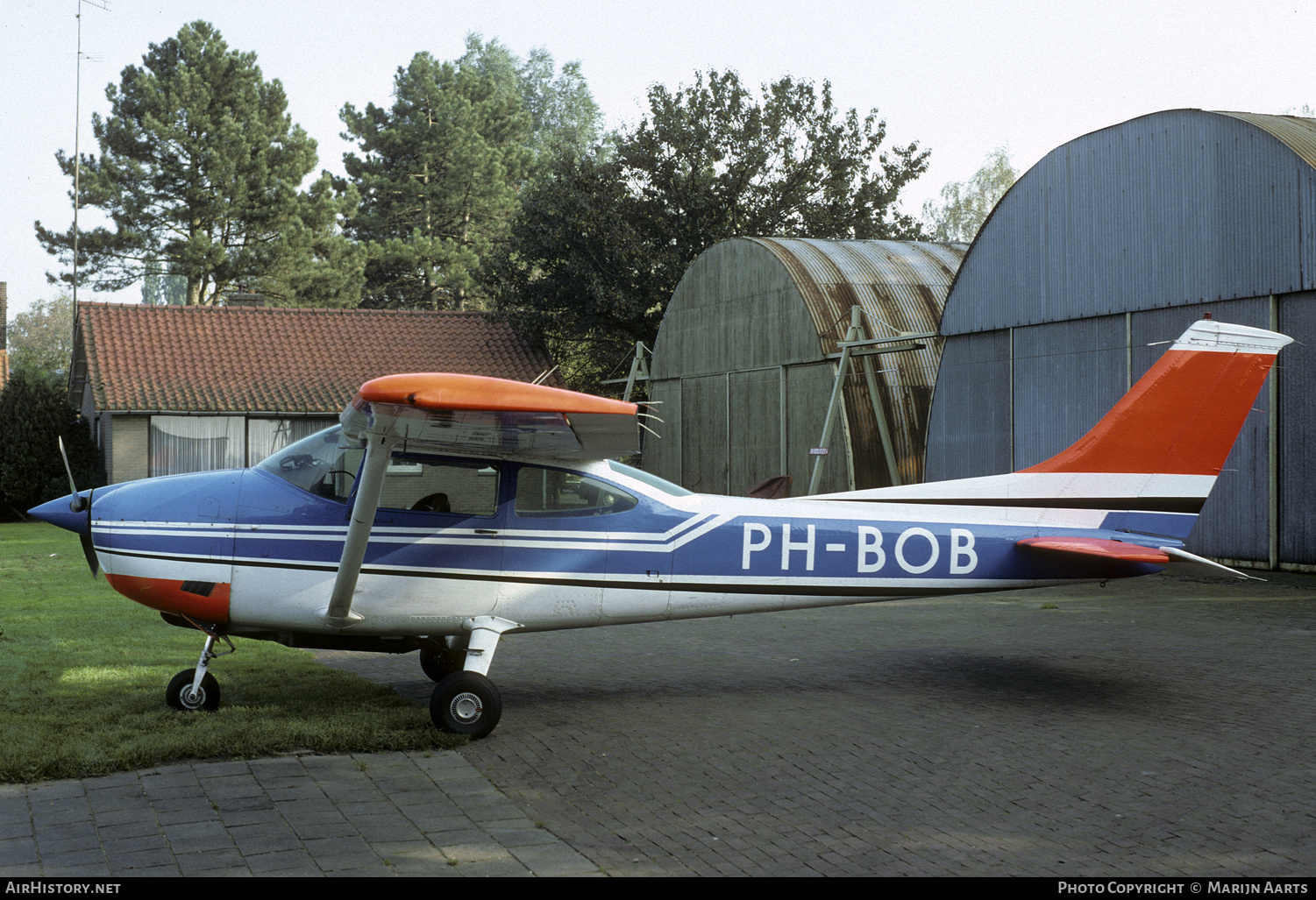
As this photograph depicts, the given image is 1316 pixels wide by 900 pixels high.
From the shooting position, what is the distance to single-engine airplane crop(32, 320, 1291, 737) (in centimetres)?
666

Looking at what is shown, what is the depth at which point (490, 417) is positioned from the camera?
19.6 ft

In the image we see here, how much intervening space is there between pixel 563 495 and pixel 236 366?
25151 millimetres

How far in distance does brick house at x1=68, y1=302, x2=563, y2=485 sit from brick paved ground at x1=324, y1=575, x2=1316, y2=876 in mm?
20121

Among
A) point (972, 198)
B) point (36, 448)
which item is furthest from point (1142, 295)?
point (972, 198)

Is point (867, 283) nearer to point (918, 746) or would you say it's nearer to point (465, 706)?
point (918, 746)

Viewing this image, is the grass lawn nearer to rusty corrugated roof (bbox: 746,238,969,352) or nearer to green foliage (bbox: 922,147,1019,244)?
rusty corrugated roof (bbox: 746,238,969,352)

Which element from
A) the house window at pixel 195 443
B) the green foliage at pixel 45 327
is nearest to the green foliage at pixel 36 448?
the house window at pixel 195 443

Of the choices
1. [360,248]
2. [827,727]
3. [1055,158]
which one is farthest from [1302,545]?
[360,248]

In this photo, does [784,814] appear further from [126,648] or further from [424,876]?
[126,648]

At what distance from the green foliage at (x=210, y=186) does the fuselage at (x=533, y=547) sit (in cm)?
4072

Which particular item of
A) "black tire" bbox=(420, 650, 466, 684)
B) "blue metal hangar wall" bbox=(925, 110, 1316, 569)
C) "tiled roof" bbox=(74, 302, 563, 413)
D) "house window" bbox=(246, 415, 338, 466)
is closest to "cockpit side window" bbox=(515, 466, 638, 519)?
"black tire" bbox=(420, 650, 466, 684)

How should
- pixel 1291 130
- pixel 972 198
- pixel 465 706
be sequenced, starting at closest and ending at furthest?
pixel 465 706 < pixel 1291 130 < pixel 972 198

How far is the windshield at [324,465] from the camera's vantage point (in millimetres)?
6883

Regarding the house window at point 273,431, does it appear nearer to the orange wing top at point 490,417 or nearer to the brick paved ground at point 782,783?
the brick paved ground at point 782,783
